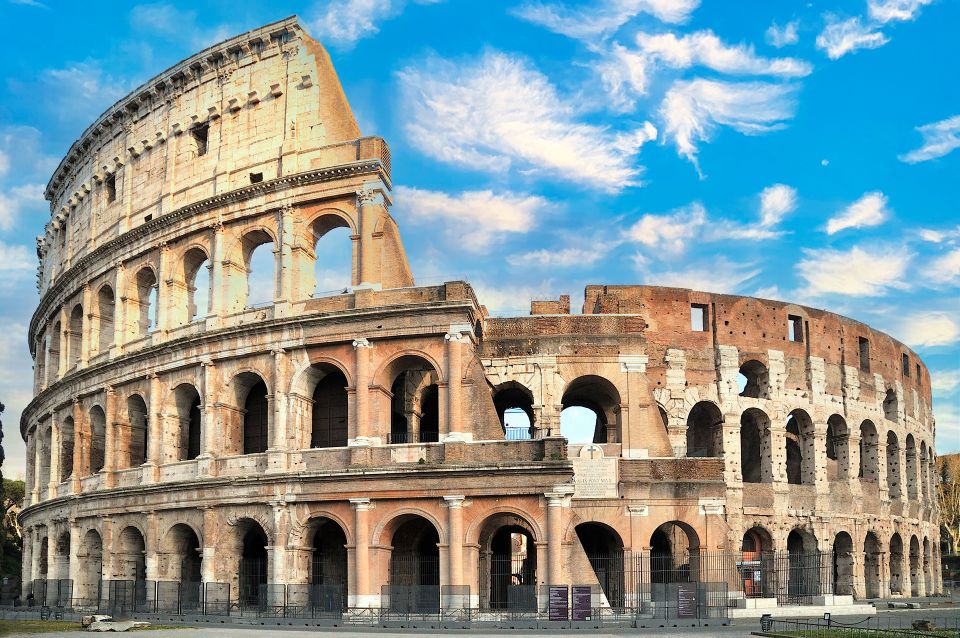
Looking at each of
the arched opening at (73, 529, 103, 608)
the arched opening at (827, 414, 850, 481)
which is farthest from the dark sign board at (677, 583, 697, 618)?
the arched opening at (73, 529, 103, 608)

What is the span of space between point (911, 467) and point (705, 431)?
39.7 ft

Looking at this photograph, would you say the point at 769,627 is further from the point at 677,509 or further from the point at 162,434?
the point at 162,434

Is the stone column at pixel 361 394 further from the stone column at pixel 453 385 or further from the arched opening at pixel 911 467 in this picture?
the arched opening at pixel 911 467

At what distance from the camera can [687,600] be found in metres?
25.0

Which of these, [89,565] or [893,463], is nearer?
[89,565]

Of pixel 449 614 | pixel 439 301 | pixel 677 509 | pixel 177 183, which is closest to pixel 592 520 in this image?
pixel 677 509

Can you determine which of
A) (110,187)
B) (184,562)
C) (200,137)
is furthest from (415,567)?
(110,187)

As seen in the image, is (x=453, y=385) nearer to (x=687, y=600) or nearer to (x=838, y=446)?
(x=687, y=600)

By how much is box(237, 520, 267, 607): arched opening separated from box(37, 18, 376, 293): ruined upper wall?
10073 mm

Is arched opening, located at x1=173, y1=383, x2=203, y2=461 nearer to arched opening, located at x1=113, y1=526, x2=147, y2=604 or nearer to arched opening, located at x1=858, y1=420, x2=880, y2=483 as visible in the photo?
arched opening, located at x1=113, y1=526, x2=147, y2=604

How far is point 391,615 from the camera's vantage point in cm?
2456

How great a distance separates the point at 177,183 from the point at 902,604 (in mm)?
26655

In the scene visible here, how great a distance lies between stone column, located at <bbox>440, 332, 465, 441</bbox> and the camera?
1017 inches

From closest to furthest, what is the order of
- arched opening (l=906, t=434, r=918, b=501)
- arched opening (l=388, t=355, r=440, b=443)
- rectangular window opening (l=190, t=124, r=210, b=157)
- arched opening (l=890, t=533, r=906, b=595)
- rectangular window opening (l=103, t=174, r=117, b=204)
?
arched opening (l=388, t=355, r=440, b=443) → rectangular window opening (l=190, t=124, r=210, b=157) → rectangular window opening (l=103, t=174, r=117, b=204) → arched opening (l=890, t=533, r=906, b=595) → arched opening (l=906, t=434, r=918, b=501)
